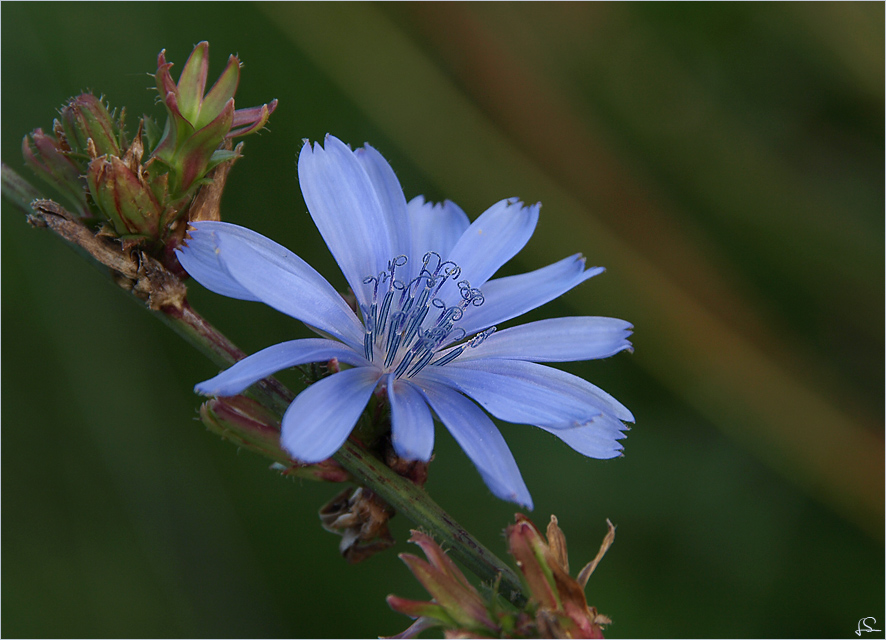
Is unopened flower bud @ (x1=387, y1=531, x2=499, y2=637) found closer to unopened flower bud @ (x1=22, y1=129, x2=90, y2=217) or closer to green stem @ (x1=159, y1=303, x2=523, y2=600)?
green stem @ (x1=159, y1=303, x2=523, y2=600)

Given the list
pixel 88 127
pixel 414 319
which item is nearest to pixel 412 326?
pixel 414 319

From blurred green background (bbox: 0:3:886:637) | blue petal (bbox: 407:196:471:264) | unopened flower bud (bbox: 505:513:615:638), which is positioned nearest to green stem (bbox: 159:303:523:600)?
unopened flower bud (bbox: 505:513:615:638)

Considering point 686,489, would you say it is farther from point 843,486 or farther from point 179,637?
point 179,637

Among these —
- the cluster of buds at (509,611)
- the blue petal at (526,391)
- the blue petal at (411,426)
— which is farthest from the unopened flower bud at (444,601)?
the blue petal at (526,391)

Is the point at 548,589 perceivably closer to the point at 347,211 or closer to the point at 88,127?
the point at 347,211

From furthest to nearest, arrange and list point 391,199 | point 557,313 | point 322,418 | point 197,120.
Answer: point 557,313 < point 391,199 < point 197,120 < point 322,418

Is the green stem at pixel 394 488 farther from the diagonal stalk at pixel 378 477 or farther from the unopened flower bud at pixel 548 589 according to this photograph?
the unopened flower bud at pixel 548 589
